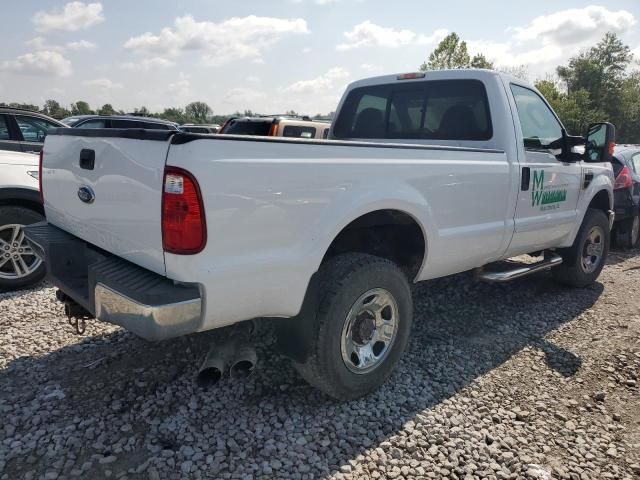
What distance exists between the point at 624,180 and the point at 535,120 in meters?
4.33

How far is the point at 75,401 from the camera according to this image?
9.30 ft

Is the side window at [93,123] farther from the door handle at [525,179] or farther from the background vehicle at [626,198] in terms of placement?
the background vehicle at [626,198]

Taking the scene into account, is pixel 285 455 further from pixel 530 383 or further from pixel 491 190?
pixel 491 190

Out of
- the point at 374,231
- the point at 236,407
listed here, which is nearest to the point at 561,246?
the point at 374,231

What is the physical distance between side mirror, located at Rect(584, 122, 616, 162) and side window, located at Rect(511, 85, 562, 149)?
37 cm

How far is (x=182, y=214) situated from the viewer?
79.7 inches

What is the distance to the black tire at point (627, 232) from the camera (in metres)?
7.67

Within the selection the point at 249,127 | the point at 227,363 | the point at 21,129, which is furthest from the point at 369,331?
the point at 249,127

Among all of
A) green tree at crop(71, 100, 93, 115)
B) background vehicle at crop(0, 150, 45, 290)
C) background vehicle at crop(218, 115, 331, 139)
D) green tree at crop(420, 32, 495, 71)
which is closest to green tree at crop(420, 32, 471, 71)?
green tree at crop(420, 32, 495, 71)

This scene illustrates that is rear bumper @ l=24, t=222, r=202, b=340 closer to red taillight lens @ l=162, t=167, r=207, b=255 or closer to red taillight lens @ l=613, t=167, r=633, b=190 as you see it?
red taillight lens @ l=162, t=167, r=207, b=255

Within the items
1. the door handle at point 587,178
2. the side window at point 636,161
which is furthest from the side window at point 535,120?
the side window at point 636,161

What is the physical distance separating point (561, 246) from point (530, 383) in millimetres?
2038

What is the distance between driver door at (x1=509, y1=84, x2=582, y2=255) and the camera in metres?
3.93

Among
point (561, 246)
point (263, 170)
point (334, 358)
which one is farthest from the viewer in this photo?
point (561, 246)
